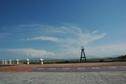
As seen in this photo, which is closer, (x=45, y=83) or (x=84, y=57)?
(x=45, y=83)

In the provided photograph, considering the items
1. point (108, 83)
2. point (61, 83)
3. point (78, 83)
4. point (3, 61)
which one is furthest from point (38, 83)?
point (3, 61)

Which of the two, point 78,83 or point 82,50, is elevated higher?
point 82,50

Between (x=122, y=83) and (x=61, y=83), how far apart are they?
319 cm

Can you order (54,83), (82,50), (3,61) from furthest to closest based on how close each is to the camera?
1. (82,50)
2. (3,61)
3. (54,83)

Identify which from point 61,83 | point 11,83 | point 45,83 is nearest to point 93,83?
point 61,83

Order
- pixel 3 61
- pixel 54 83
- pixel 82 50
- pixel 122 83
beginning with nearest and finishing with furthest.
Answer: pixel 122 83, pixel 54 83, pixel 3 61, pixel 82 50

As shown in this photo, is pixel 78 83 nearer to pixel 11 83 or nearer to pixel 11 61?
pixel 11 83

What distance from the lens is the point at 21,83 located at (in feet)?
44.9

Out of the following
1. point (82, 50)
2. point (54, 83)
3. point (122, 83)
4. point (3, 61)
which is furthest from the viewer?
point (82, 50)

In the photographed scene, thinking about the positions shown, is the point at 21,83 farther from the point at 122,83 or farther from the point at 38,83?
the point at 122,83

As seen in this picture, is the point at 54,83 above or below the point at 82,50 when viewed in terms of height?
below

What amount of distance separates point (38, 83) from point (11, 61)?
32.6 meters

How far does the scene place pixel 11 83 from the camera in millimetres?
13930

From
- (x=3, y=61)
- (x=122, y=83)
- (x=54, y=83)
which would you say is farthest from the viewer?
(x=3, y=61)
